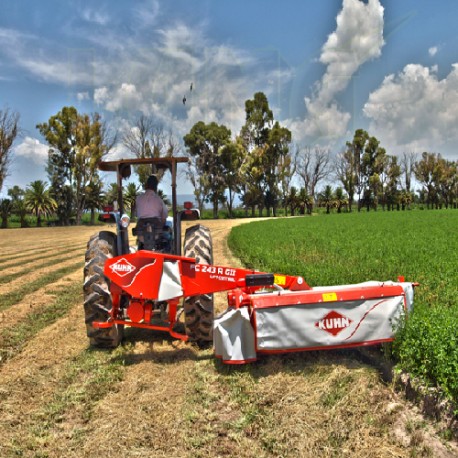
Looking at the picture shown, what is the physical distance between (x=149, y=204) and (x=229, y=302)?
1.93 m

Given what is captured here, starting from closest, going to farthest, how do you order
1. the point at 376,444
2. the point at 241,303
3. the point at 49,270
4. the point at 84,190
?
1. the point at 376,444
2. the point at 241,303
3. the point at 49,270
4. the point at 84,190

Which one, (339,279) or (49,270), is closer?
(339,279)

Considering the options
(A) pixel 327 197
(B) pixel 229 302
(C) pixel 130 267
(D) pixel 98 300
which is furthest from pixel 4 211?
(A) pixel 327 197

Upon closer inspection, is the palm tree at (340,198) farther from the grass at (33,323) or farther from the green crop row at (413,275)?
the grass at (33,323)

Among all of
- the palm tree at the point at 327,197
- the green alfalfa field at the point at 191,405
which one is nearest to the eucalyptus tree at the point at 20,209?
the green alfalfa field at the point at 191,405

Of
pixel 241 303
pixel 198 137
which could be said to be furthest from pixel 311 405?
pixel 198 137

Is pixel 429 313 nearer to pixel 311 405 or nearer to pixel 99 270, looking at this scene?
pixel 311 405

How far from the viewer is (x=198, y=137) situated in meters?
Answer: 57.6

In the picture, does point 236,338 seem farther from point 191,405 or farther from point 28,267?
point 28,267

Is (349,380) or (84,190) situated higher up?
(84,190)

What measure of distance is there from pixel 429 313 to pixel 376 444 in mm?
1949

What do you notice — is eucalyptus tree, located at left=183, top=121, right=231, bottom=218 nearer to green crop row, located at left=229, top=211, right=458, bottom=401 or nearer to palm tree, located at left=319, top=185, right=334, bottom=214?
palm tree, located at left=319, top=185, right=334, bottom=214

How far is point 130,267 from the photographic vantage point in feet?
15.9

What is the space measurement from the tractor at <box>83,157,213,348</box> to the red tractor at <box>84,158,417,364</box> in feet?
0.04
